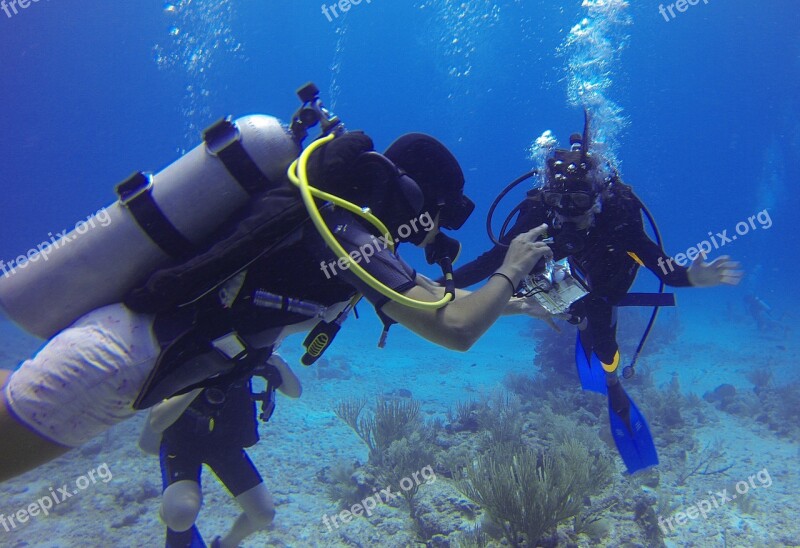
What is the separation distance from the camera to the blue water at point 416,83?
4675cm

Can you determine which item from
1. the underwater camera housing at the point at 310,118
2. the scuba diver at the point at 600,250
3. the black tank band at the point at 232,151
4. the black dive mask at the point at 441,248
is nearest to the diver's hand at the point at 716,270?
the scuba diver at the point at 600,250

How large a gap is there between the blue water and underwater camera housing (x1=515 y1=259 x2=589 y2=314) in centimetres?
1693

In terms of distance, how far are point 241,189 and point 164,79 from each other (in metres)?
80.2

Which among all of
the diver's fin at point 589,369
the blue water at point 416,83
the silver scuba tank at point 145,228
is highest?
the blue water at point 416,83

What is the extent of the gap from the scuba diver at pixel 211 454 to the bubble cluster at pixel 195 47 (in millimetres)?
52671

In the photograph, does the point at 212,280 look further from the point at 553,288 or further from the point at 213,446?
the point at 213,446

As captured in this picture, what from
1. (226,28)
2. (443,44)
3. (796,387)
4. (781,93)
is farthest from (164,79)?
(781,93)

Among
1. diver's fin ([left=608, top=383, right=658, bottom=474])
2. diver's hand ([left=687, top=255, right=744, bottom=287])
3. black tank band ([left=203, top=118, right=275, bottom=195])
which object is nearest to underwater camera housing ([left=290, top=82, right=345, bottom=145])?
black tank band ([left=203, top=118, right=275, bottom=195])

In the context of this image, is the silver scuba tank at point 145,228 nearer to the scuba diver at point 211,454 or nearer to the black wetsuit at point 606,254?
the scuba diver at point 211,454

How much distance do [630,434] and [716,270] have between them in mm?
2507

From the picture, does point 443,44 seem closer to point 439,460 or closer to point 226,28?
point 226,28

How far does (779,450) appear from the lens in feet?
26.7

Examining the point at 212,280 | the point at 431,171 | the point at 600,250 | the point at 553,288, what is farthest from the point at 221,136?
the point at 600,250

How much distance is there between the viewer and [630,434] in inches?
205
